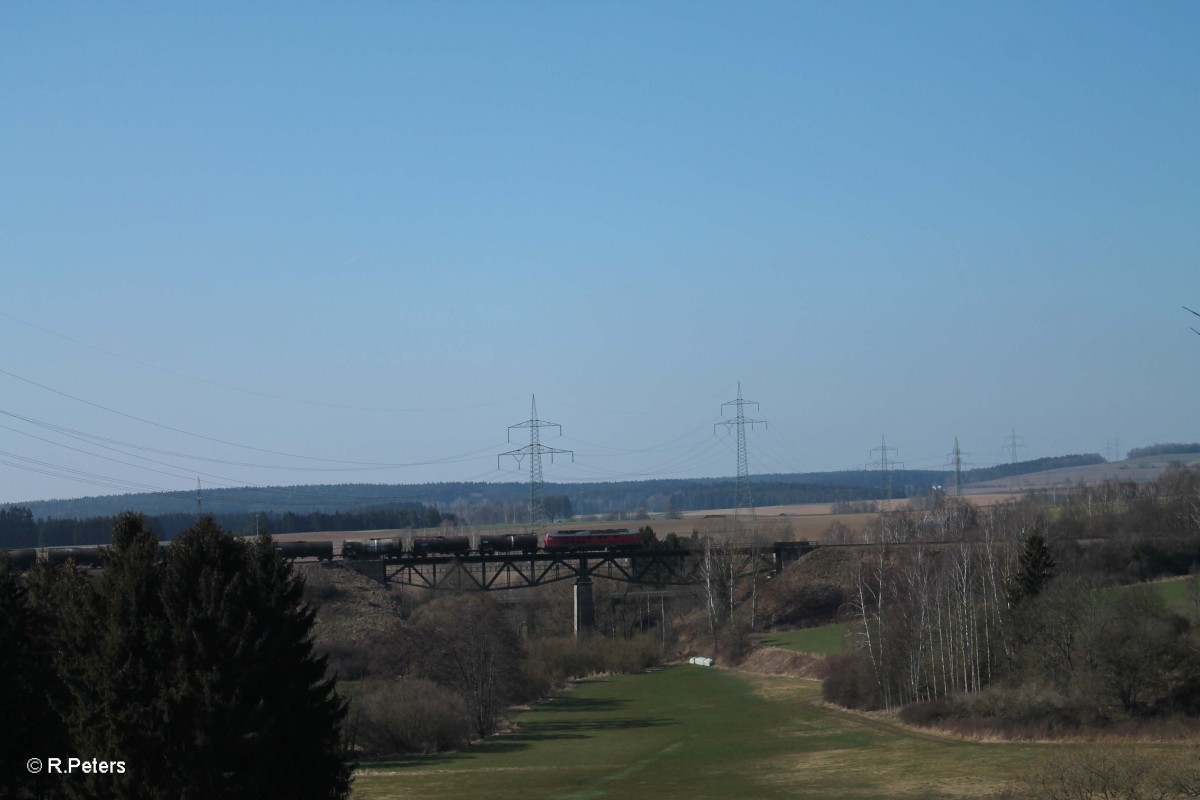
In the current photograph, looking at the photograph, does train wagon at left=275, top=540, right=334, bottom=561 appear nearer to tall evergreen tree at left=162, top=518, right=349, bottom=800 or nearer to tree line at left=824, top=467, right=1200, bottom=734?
tree line at left=824, top=467, right=1200, bottom=734

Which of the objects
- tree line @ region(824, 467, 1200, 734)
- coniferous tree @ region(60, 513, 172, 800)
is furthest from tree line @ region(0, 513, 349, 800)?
tree line @ region(824, 467, 1200, 734)

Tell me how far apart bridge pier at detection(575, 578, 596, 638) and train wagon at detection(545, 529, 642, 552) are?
4429mm

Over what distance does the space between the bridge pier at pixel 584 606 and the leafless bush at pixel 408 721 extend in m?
39.0

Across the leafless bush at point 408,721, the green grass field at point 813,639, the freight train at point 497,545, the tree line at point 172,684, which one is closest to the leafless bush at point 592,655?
the green grass field at point 813,639

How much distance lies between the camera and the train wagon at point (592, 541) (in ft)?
344

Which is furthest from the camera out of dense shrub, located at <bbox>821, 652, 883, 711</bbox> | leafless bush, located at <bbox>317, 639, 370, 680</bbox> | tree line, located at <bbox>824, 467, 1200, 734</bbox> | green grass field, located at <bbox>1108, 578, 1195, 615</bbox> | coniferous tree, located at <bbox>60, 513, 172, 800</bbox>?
leafless bush, located at <bbox>317, 639, 370, 680</bbox>

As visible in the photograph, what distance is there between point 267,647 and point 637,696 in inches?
2025

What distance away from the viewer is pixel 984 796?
127 feet

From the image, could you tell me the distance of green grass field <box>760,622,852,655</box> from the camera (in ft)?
275

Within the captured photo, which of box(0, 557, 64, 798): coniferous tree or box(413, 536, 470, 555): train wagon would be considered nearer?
box(0, 557, 64, 798): coniferous tree

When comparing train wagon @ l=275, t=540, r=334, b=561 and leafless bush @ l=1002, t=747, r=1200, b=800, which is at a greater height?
train wagon @ l=275, t=540, r=334, b=561


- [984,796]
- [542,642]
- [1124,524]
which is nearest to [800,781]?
[984,796]

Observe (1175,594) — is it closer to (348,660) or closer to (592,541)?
(592,541)

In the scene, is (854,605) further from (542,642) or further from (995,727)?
(995,727)
